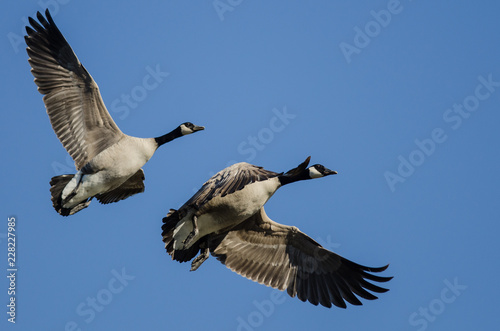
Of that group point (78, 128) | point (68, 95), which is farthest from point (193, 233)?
point (68, 95)

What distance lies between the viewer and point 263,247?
1605 cm

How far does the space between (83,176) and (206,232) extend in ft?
9.12

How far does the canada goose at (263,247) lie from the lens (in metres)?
14.8

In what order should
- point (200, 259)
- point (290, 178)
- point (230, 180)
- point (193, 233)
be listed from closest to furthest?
point (230, 180)
point (193, 233)
point (290, 178)
point (200, 259)

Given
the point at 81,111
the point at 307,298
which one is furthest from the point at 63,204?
the point at 307,298

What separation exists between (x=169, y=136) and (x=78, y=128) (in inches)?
75.2

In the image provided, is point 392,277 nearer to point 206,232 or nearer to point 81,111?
point 206,232

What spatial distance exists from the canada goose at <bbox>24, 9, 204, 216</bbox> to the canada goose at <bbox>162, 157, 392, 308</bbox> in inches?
64.2

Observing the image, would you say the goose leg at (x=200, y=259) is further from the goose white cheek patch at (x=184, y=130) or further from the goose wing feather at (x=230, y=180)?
the goose white cheek patch at (x=184, y=130)

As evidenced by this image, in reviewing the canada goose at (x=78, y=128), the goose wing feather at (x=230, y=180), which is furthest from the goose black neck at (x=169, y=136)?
the goose wing feather at (x=230, y=180)

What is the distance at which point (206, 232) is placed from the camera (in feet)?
50.0

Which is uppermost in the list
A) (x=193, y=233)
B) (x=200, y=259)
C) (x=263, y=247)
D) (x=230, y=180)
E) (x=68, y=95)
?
(x=68, y=95)

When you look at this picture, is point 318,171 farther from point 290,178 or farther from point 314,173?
point 290,178

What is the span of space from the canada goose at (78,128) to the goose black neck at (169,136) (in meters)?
0.22
